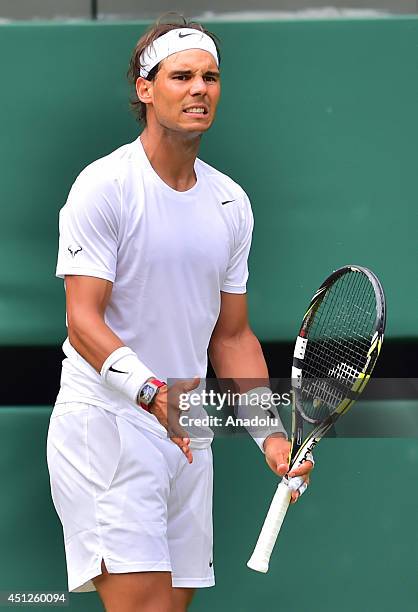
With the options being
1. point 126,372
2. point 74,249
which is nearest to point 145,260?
point 74,249

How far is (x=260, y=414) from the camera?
293 cm

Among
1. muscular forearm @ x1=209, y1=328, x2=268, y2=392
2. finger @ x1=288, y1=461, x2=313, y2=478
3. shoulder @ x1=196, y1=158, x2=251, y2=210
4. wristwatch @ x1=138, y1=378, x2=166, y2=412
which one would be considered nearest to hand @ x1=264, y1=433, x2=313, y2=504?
finger @ x1=288, y1=461, x2=313, y2=478

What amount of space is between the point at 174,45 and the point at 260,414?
Answer: 2.63ft

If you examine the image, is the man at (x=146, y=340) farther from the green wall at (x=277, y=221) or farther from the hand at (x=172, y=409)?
the green wall at (x=277, y=221)

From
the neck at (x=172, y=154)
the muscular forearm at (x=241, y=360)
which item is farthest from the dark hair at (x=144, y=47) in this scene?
the muscular forearm at (x=241, y=360)

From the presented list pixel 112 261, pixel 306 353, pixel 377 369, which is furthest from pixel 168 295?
pixel 377 369

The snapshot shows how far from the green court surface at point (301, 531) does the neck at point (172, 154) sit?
768 millimetres

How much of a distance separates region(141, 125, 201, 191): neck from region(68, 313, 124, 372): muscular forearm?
1.22ft

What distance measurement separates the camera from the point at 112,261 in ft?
9.07

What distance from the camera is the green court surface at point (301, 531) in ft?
11.0

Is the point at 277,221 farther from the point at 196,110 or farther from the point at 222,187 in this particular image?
the point at 196,110

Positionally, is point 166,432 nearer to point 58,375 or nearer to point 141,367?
point 141,367

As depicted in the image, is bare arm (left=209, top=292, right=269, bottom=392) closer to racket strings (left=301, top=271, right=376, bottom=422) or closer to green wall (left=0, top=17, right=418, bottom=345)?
racket strings (left=301, top=271, right=376, bottom=422)

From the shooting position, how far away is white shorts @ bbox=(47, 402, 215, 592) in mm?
2746
